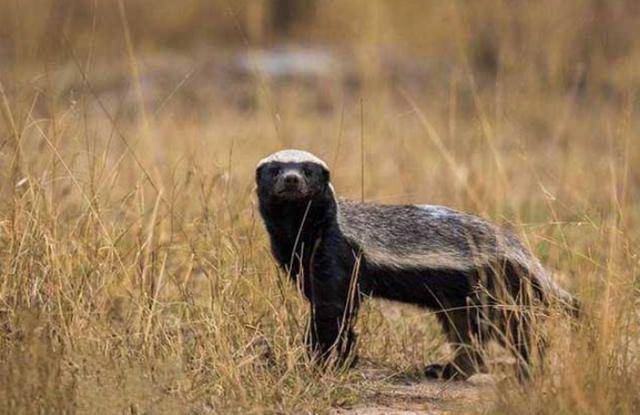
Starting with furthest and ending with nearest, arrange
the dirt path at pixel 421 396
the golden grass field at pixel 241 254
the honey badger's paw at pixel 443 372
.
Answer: the honey badger's paw at pixel 443 372
the dirt path at pixel 421 396
the golden grass field at pixel 241 254

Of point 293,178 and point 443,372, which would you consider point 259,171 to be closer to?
point 293,178

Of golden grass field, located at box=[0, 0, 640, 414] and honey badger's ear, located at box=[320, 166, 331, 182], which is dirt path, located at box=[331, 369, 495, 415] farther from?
honey badger's ear, located at box=[320, 166, 331, 182]

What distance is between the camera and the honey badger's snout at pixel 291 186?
5.44 meters

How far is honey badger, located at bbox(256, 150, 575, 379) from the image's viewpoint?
5.47 metres

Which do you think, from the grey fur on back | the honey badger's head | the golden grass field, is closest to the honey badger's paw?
the golden grass field

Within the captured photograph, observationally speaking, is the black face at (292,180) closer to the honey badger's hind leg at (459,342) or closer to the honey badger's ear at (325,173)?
the honey badger's ear at (325,173)

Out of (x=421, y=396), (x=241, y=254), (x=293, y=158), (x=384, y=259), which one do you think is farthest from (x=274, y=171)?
(x=421, y=396)

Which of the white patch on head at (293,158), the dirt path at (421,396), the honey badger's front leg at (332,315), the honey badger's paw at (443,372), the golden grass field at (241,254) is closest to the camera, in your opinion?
the golden grass field at (241,254)

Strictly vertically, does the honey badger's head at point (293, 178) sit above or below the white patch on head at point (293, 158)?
below

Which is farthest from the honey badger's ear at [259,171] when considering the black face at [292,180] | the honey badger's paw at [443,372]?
the honey badger's paw at [443,372]

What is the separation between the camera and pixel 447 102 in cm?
1204

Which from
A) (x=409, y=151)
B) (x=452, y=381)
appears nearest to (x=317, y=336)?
(x=452, y=381)

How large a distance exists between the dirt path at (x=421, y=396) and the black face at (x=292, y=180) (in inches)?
31.5

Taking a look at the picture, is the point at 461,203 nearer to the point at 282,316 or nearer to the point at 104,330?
the point at 282,316
